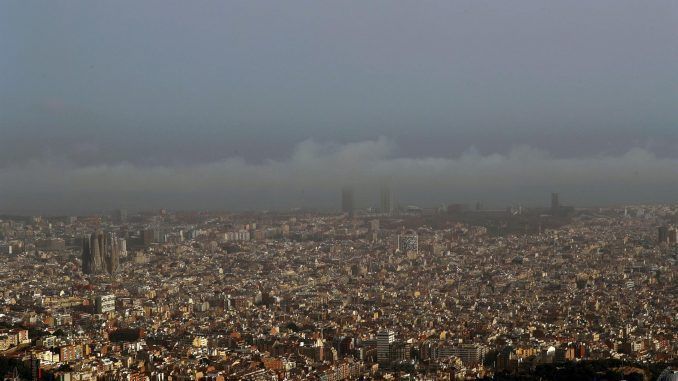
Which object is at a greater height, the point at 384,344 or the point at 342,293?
the point at 342,293

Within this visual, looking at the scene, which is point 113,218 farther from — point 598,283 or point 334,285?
Result: point 598,283

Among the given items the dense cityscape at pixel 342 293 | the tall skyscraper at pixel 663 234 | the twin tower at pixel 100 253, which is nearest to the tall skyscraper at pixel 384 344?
the dense cityscape at pixel 342 293

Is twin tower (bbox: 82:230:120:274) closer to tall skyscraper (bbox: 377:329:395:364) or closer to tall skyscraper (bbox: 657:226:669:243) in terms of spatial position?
tall skyscraper (bbox: 377:329:395:364)

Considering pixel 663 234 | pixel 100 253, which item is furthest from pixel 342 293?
pixel 663 234

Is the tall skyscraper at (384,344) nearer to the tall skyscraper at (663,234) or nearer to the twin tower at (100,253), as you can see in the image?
the twin tower at (100,253)

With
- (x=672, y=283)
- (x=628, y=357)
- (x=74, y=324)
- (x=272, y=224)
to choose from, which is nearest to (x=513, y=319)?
(x=628, y=357)

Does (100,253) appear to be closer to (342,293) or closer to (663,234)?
(342,293)
